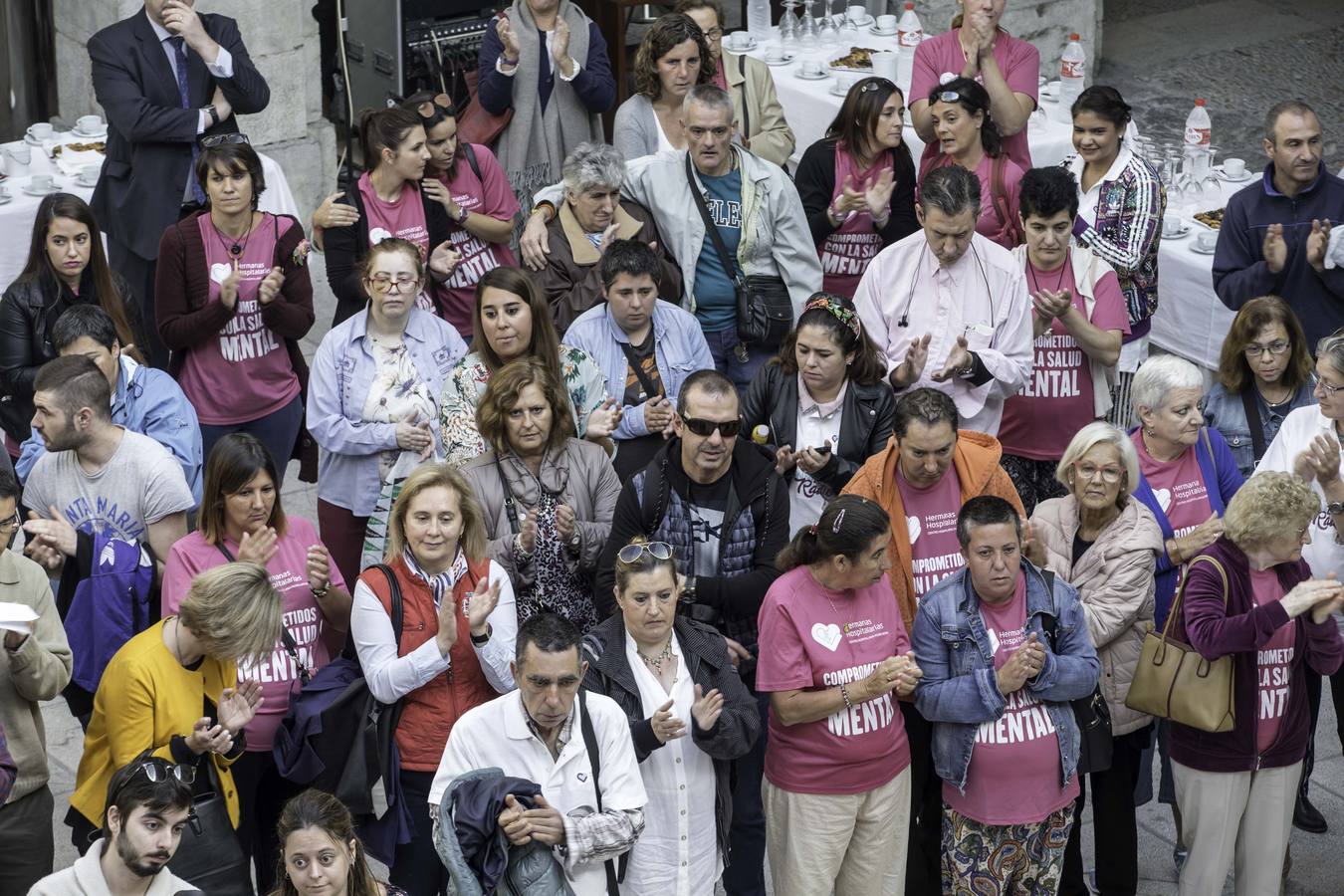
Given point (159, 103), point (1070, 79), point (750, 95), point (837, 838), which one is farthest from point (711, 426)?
point (1070, 79)

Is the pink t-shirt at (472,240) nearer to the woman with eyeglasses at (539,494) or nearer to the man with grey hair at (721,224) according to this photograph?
the man with grey hair at (721,224)

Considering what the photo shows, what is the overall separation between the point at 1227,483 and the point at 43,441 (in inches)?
158

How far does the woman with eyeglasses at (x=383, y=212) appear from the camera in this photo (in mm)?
7770

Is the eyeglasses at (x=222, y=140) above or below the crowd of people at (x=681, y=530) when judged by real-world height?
above

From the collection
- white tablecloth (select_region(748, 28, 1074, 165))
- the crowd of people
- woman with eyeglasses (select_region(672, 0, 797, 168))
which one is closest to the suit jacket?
the crowd of people

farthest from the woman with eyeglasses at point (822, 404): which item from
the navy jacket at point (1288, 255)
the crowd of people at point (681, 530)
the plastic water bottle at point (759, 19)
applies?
the plastic water bottle at point (759, 19)

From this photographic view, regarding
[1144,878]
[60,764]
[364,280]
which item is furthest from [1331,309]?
[60,764]

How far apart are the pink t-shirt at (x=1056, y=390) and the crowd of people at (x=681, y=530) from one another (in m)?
0.02

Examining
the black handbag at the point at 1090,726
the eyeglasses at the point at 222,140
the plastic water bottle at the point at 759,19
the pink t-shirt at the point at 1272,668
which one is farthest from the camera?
the plastic water bottle at the point at 759,19

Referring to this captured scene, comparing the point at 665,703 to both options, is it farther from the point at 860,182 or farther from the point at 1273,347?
the point at 860,182

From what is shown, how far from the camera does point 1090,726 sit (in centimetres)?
626

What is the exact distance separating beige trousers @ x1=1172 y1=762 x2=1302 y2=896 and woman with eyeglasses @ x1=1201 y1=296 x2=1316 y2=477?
128 centimetres

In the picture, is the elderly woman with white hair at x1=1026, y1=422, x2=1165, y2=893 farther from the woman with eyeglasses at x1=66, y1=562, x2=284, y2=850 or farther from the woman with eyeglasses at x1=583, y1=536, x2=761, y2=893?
the woman with eyeglasses at x1=66, y1=562, x2=284, y2=850

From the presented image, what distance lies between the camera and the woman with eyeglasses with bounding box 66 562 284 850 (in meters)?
5.64
